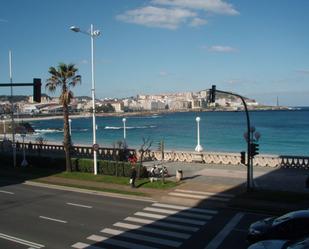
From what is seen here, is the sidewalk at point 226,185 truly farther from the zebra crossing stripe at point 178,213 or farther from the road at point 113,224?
the zebra crossing stripe at point 178,213

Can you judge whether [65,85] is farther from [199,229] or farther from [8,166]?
[199,229]

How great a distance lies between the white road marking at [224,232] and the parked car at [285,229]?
1.42 metres

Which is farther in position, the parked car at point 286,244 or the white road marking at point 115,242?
the white road marking at point 115,242

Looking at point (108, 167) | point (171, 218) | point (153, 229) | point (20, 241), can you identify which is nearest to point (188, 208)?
point (171, 218)

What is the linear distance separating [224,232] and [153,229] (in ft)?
10.4

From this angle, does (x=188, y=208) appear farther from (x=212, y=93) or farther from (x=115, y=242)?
(x=212, y=93)

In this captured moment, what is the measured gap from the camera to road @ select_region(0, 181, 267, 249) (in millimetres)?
17578

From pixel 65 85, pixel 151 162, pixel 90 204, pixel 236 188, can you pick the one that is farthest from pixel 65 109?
pixel 236 188

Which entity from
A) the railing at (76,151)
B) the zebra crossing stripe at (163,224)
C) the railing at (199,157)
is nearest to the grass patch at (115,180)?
the railing at (199,157)

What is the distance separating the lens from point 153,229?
19438mm

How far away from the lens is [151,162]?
131ft

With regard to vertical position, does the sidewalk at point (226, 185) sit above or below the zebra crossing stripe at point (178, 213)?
above

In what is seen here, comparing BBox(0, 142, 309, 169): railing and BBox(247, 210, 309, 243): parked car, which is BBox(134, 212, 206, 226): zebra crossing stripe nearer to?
BBox(247, 210, 309, 243): parked car

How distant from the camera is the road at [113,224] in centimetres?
1758
